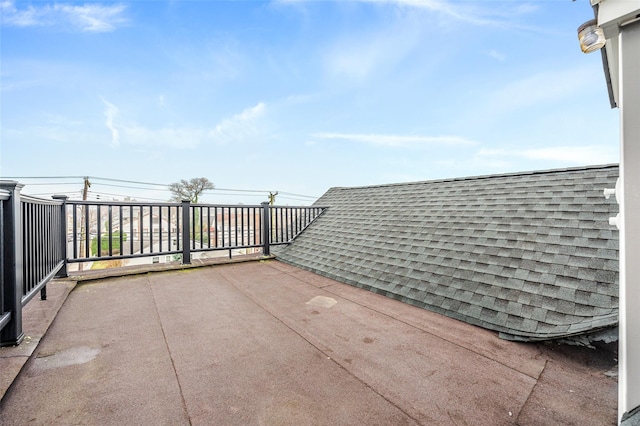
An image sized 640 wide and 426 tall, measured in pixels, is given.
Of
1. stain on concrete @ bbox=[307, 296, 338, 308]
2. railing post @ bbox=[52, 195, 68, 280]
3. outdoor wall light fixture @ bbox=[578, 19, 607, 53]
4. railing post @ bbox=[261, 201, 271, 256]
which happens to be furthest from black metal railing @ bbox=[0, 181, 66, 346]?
outdoor wall light fixture @ bbox=[578, 19, 607, 53]

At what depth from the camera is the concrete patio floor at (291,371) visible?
3.72 ft

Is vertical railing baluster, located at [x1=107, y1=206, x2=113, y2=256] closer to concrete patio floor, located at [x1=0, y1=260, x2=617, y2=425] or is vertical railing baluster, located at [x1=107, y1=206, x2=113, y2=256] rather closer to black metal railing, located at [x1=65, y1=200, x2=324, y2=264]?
black metal railing, located at [x1=65, y1=200, x2=324, y2=264]

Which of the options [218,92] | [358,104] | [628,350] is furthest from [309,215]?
[218,92]

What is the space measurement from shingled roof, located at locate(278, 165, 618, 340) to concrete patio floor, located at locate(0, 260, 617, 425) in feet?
0.87

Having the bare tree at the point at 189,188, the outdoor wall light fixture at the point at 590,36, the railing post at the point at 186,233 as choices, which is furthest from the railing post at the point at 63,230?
the bare tree at the point at 189,188

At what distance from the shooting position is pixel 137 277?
3482mm

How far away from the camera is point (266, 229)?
505 centimetres

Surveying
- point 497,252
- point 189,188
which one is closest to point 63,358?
point 497,252

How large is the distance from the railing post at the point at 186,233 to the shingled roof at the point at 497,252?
5.65ft

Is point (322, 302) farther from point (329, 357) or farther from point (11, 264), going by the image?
point (11, 264)

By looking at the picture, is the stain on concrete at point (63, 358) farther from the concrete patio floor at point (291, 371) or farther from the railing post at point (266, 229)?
the railing post at point (266, 229)

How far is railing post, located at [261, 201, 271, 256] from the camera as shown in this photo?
5.02 metres

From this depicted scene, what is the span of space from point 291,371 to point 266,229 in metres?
3.74

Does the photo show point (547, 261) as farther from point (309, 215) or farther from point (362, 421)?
point (309, 215)
